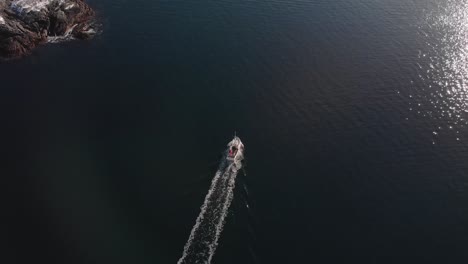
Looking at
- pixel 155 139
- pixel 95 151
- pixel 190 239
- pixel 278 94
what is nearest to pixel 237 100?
pixel 278 94

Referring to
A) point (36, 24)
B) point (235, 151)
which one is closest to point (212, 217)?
point (235, 151)

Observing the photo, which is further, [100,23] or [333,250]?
[100,23]

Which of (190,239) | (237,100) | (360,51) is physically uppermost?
(360,51)

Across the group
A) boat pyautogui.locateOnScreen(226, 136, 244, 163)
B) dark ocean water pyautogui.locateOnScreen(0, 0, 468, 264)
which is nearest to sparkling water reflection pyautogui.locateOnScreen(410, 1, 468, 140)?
dark ocean water pyautogui.locateOnScreen(0, 0, 468, 264)

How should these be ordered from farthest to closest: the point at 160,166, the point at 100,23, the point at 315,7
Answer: the point at 315,7 < the point at 100,23 < the point at 160,166

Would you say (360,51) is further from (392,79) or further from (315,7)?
(315,7)

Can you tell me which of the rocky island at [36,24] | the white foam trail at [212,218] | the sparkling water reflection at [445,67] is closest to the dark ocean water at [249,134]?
the sparkling water reflection at [445,67]

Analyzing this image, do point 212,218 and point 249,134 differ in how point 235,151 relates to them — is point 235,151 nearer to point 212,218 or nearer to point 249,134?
point 249,134
